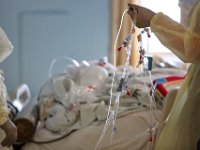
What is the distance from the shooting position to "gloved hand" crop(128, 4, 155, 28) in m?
1.18

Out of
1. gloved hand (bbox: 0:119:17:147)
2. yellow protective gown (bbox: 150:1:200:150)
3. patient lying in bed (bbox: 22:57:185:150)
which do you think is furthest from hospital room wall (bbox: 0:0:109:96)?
yellow protective gown (bbox: 150:1:200:150)

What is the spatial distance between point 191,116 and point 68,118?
698 mm

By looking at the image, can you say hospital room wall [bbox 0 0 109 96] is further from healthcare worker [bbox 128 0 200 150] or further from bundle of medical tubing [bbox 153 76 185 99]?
healthcare worker [bbox 128 0 200 150]

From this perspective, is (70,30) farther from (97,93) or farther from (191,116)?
(191,116)

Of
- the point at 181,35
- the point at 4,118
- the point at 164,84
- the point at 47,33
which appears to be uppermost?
the point at 181,35

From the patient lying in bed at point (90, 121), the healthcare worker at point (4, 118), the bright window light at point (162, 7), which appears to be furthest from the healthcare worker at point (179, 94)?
the bright window light at point (162, 7)

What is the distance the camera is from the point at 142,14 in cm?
120

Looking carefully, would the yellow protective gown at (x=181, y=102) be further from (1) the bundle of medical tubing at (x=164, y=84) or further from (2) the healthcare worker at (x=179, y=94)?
(1) the bundle of medical tubing at (x=164, y=84)

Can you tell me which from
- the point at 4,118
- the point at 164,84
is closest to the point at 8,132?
the point at 4,118

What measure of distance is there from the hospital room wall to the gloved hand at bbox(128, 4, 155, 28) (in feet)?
7.22

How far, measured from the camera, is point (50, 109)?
190cm

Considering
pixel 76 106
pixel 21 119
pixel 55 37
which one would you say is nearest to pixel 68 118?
pixel 76 106

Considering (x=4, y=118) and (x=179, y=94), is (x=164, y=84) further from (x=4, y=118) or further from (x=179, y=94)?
(x=4, y=118)

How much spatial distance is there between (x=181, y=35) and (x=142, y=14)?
16 cm
